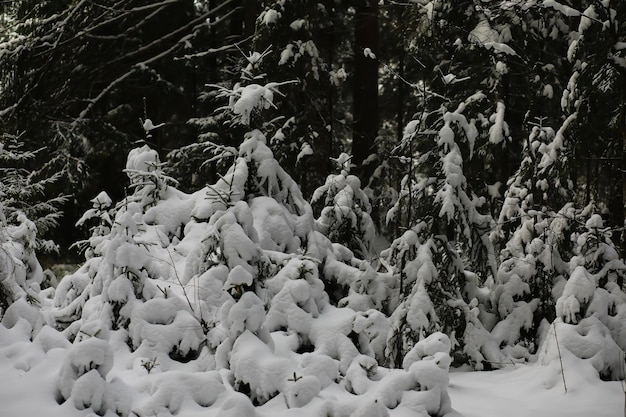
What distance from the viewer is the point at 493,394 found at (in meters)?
5.27

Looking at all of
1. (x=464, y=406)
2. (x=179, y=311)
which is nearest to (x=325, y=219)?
(x=179, y=311)

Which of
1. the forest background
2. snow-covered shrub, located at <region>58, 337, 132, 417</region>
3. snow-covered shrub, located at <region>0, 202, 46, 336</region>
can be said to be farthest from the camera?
the forest background

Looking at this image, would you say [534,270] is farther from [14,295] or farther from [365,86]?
[365,86]

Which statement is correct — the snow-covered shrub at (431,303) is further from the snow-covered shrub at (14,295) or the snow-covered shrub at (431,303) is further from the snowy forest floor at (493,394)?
the snow-covered shrub at (14,295)

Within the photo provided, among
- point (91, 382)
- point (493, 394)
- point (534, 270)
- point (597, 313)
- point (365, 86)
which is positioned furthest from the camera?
point (365, 86)

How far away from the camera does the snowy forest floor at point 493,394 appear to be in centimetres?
399

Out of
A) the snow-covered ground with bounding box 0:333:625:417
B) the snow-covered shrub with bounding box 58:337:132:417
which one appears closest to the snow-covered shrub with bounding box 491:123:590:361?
the snow-covered ground with bounding box 0:333:625:417

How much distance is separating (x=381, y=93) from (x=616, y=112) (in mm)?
19211

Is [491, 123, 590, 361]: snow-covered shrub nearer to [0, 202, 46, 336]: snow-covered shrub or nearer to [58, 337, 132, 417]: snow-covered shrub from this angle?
[58, 337, 132, 417]: snow-covered shrub

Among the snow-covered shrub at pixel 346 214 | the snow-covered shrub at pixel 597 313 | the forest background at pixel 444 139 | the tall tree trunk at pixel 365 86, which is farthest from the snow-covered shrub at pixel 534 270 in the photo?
the tall tree trunk at pixel 365 86

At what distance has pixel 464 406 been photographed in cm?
488

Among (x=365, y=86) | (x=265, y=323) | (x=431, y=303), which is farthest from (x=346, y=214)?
(x=365, y=86)

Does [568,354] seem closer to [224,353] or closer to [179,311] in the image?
[224,353]

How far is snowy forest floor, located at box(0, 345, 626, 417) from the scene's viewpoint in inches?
157
